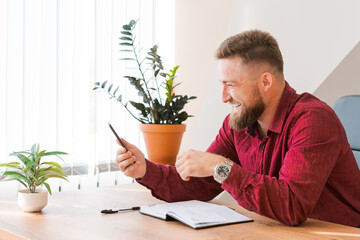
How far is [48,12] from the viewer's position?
276 centimetres

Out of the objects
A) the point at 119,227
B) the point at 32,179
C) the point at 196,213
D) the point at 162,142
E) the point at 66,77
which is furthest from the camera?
the point at 66,77

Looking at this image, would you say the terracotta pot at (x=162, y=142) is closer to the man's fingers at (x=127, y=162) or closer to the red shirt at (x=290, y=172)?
the red shirt at (x=290, y=172)

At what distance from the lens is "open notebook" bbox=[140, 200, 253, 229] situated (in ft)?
4.18

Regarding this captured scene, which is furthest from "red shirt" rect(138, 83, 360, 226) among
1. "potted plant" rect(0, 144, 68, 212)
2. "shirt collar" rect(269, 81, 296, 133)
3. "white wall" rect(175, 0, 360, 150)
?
"white wall" rect(175, 0, 360, 150)

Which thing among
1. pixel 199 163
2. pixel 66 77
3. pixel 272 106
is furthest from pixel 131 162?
pixel 66 77

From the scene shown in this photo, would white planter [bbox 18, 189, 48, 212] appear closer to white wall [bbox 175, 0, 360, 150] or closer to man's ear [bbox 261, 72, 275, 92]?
man's ear [bbox 261, 72, 275, 92]

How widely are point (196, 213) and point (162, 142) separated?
891 millimetres

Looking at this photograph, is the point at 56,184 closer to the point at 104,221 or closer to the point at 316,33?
the point at 104,221

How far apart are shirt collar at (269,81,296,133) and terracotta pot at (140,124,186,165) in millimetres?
773

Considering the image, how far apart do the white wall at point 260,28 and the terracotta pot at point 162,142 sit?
0.83 m

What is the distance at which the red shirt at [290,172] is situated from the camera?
1340 millimetres

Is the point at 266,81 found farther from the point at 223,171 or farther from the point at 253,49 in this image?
the point at 223,171

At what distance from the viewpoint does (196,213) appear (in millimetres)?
1365

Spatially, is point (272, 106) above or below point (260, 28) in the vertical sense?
below
